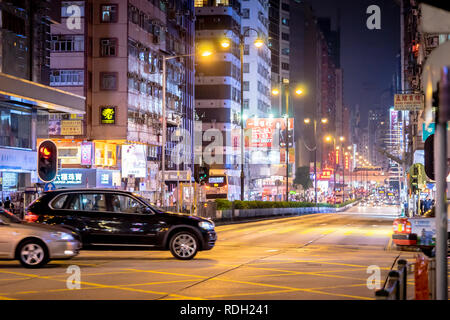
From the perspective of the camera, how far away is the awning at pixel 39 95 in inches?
1437

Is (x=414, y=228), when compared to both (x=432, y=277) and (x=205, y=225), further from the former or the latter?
(x=432, y=277)

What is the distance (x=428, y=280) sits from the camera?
9078 mm

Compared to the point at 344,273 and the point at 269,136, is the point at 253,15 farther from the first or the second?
the point at 344,273

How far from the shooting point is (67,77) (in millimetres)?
59969

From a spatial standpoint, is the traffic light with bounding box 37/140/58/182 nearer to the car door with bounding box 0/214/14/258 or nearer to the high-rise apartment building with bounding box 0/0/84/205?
the car door with bounding box 0/214/14/258

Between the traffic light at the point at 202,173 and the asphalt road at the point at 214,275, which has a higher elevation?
the traffic light at the point at 202,173

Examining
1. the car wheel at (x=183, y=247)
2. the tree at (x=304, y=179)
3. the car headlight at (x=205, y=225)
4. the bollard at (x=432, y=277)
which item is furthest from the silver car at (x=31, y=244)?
A: the tree at (x=304, y=179)

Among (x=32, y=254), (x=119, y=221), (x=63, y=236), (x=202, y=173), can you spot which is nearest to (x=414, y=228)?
(x=119, y=221)

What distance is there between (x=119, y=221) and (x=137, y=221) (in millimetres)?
446

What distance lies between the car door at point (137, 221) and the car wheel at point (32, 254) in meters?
2.52

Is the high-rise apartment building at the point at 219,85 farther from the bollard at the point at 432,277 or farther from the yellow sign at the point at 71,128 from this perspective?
the bollard at the point at 432,277

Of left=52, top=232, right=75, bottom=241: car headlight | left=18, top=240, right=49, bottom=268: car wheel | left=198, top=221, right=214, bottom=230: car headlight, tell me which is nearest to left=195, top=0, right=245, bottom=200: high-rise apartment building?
left=198, top=221, right=214, bottom=230: car headlight

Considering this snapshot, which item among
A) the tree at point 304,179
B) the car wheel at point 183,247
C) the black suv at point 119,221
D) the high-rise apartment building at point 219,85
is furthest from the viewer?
the tree at point 304,179

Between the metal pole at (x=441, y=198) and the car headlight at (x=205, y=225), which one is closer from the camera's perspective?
the metal pole at (x=441, y=198)
